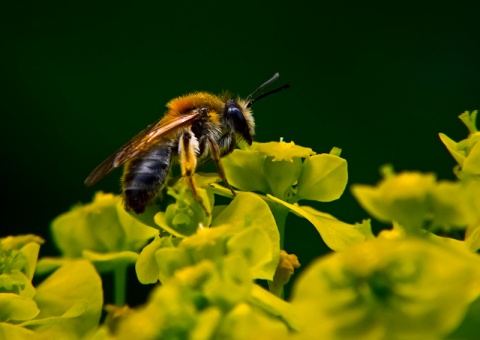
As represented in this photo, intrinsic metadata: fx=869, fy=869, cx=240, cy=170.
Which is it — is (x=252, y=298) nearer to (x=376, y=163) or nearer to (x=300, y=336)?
(x=300, y=336)

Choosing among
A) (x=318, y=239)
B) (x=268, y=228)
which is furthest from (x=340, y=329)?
(x=318, y=239)

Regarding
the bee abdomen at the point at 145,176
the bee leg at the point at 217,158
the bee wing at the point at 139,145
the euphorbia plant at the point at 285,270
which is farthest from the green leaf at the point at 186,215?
the bee wing at the point at 139,145

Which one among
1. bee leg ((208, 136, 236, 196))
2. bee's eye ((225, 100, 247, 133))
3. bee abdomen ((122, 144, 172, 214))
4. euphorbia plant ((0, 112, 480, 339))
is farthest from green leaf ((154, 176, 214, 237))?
bee's eye ((225, 100, 247, 133))

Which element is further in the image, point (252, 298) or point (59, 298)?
point (59, 298)

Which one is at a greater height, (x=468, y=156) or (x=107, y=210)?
(x=468, y=156)

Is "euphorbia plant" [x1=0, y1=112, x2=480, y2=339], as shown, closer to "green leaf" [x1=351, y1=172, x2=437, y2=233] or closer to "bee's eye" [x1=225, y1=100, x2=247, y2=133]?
"green leaf" [x1=351, y1=172, x2=437, y2=233]

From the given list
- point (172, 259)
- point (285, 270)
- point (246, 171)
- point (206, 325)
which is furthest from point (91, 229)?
point (206, 325)

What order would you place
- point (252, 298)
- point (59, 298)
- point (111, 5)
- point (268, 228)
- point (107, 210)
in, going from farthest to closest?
point (111, 5)
point (107, 210)
point (59, 298)
point (268, 228)
point (252, 298)
